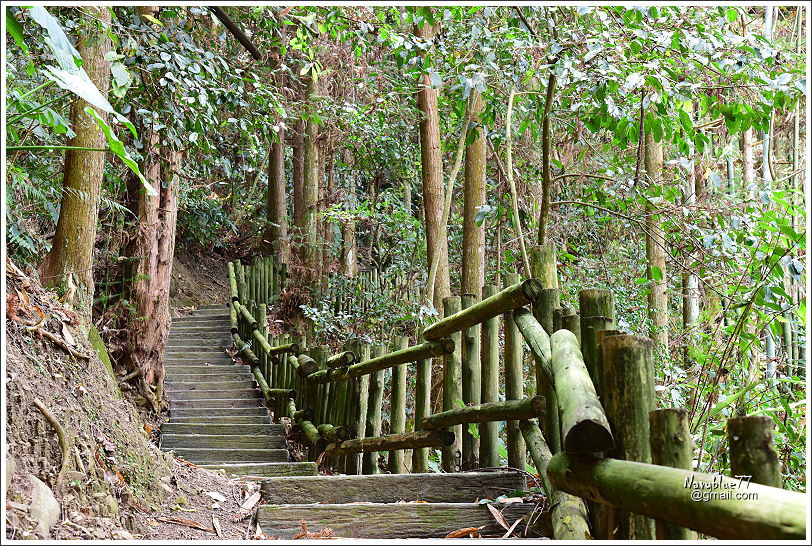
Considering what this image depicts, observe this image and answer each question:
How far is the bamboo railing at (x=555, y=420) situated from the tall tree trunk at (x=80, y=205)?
1973 millimetres

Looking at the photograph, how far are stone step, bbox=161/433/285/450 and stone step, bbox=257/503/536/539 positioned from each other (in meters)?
3.37

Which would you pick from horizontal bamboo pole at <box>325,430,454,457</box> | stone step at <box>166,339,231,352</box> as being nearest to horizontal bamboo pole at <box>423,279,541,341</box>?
horizontal bamboo pole at <box>325,430,454,457</box>

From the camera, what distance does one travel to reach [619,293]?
924 cm

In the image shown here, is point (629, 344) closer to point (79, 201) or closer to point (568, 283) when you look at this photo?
point (79, 201)

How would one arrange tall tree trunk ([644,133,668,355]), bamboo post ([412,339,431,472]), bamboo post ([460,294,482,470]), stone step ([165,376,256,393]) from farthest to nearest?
stone step ([165,376,256,393]) → tall tree trunk ([644,133,668,355]) → bamboo post ([412,339,431,472]) → bamboo post ([460,294,482,470])

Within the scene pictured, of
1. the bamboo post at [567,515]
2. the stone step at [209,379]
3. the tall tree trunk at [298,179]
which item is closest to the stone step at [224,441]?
the stone step at [209,379]

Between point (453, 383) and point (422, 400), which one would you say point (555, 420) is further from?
point (422, 400)

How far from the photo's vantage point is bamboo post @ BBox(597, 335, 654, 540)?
1.71 m

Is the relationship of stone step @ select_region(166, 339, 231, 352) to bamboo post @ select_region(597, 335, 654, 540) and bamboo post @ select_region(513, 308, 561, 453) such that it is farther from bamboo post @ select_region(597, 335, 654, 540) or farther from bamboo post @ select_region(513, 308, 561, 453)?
bamboo post @ select_region(597, 335, 654, 540)

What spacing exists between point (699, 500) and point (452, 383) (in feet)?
8.76

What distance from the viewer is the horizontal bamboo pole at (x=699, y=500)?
1146 mm

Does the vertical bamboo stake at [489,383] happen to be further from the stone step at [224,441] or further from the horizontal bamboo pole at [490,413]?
the stone step at [224,441]

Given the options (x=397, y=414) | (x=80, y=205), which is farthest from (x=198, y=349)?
(x=397, y=414)

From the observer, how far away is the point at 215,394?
8828 millimetres
